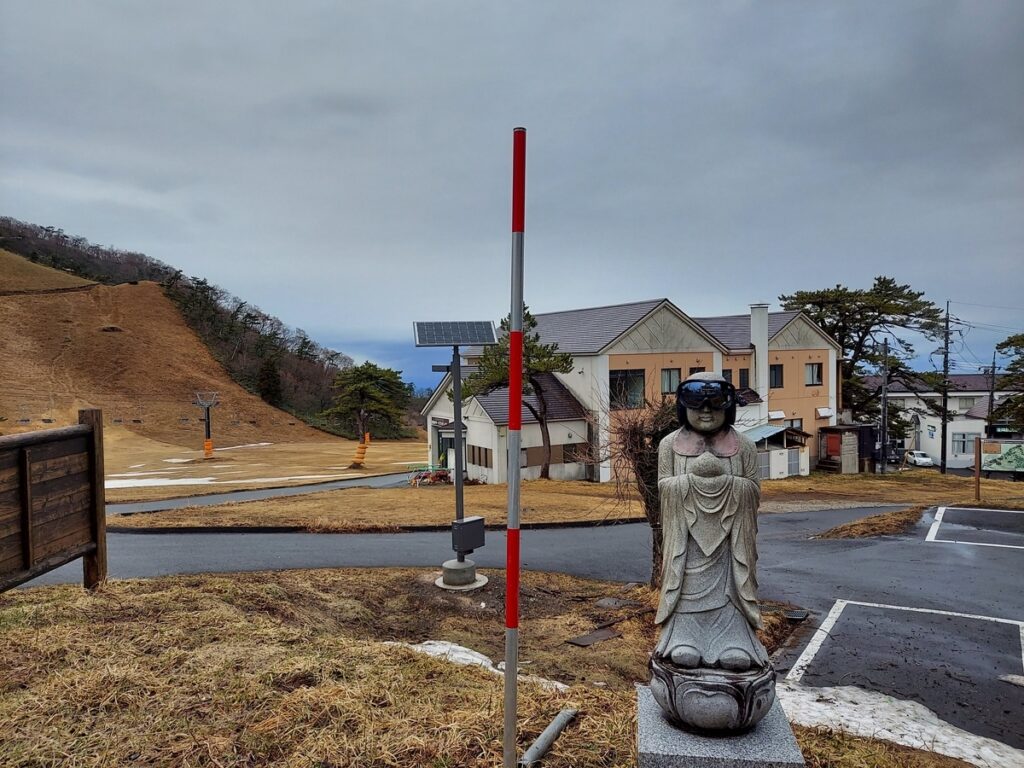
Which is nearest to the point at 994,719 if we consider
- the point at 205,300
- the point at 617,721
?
the point at 617,721

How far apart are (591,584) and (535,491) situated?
11.9 meters

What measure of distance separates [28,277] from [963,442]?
88711 mm

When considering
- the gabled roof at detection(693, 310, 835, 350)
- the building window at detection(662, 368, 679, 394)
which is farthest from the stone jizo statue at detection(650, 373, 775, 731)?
the gabled roof at detection(693, 310, 835, 350)

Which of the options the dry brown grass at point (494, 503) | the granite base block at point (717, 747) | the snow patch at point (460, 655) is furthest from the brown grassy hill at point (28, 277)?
the granite base block at point (717, 747)

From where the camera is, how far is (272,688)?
5.03 m

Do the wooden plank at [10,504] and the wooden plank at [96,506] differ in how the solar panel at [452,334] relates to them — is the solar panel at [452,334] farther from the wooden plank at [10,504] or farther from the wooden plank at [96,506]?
the wooden plank at [10,504]

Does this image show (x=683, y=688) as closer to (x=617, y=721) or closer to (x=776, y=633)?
(x=617, y=721)

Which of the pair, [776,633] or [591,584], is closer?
[776,633]

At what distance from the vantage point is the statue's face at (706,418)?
3.97 m

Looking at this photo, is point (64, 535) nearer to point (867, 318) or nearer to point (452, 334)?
point (452, 334)

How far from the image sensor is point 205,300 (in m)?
65.4

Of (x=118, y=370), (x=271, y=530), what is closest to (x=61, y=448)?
(x=271, y=530)

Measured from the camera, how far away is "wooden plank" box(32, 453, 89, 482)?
6.83m

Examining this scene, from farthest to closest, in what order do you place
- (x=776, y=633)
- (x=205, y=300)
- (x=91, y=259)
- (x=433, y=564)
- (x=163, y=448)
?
1. (x=91, y=259)
2. (x=205, y=300)
3. (x=163, y=448)
4. (x=433, y=564)
5. (x=776, y=633)
